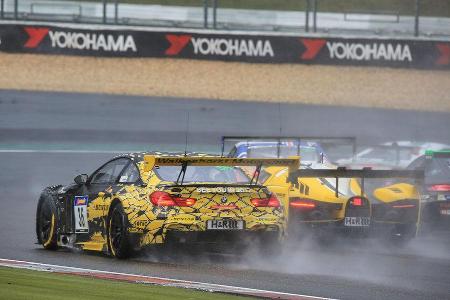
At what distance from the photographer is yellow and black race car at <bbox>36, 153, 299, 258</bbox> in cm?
1123

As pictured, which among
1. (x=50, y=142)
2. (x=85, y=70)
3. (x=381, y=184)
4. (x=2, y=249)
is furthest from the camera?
(x=85, y=70)

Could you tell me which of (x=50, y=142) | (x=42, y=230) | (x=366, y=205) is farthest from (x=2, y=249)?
(x=50, y=142)

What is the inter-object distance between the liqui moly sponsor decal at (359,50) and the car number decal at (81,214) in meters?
21.2

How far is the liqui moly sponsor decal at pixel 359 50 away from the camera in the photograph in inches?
1309

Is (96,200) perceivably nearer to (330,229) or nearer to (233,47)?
(330,229)

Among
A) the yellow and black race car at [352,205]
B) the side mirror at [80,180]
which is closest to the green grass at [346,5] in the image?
the yellow and black race car at [352,205]

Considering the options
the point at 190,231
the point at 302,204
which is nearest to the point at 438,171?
the point at 302,204

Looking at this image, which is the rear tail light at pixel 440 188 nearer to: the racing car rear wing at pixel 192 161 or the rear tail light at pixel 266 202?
the rear tail light at pixel 266 202

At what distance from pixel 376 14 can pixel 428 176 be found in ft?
67.3

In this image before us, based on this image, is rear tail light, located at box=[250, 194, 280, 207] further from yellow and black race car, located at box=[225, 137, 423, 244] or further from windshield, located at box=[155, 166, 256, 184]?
yellow and black race car, located at box=[225, 137, 423, 244]

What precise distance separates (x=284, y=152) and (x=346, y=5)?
20.1m

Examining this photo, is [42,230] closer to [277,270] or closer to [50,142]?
[277,270]

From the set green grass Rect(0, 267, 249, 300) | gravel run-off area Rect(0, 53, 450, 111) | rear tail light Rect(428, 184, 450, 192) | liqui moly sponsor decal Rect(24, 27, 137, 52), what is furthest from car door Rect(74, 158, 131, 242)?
liqui moly sponsor decal Rect(24, 27, 137, 52)

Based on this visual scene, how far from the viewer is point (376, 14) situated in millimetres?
35094
